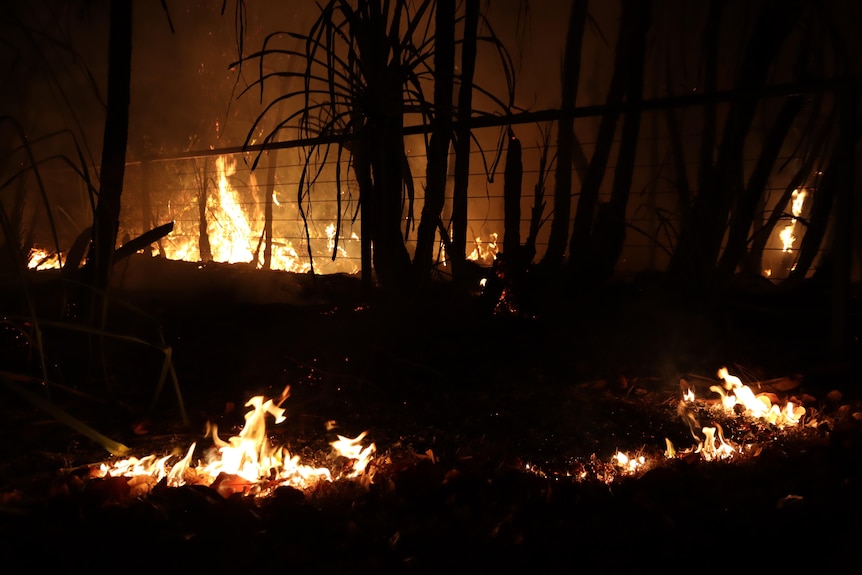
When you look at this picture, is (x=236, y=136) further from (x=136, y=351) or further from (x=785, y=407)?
(x=785, y=407)

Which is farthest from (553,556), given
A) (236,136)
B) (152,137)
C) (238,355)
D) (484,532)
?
(152,137)

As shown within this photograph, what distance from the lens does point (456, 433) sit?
5.94 ft

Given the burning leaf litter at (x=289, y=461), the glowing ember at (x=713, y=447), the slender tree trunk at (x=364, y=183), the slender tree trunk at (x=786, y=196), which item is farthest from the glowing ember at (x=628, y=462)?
the slender tree trunk at (x=786, y=196)

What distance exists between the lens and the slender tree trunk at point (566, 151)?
346 cm

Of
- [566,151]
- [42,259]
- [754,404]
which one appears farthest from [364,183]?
[42,259]

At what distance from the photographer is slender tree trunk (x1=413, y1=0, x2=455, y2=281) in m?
2.33

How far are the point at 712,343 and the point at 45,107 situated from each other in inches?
299

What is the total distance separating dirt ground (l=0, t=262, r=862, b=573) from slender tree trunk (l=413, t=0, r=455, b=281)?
0.21 meters

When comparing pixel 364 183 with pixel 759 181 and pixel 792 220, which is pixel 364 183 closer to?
pixel 759 181

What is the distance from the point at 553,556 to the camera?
1113 millimetres

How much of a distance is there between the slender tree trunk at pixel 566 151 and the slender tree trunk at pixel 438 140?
0.97 m

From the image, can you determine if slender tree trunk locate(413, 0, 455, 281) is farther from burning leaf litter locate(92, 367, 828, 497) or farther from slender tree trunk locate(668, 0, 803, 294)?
slender tree trunk locate(668, 0, 803, 294)

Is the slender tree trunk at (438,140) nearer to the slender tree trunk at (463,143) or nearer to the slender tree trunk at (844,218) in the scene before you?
the slender tree trunk at (463,143)

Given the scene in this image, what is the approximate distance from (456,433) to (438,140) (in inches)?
50.3
